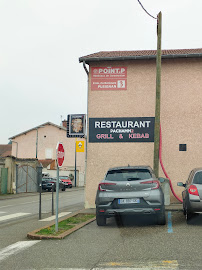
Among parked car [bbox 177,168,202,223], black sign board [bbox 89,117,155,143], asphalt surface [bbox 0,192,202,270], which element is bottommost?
asphalt surface [bbox 0,192,202,270]

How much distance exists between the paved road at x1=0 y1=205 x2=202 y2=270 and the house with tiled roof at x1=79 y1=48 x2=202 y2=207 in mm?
5918

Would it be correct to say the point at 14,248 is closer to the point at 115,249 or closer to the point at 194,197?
the point at 115,249

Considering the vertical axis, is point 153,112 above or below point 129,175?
above

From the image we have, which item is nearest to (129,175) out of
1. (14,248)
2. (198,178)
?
(198,178)

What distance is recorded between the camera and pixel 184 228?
9742mm

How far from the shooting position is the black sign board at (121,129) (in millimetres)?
15914

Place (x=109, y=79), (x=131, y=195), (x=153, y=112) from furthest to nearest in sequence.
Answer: (x=109, y=79) < (x=153, y=112) < (x=131, y=195)

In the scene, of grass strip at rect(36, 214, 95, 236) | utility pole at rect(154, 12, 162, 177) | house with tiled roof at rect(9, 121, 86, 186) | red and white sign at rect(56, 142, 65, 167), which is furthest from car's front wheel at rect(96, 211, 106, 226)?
house with tiled roof at rect(9, 121, 86, 186)

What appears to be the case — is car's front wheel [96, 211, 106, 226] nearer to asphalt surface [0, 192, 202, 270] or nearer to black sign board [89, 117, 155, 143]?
asphalt surface [0, 192, 202, 270]

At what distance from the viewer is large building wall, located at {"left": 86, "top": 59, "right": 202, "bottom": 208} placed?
15.8m

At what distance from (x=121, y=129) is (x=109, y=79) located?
2.10 m

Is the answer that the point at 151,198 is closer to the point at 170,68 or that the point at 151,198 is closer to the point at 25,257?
the point at 25,257

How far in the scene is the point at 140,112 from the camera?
16.1 meters

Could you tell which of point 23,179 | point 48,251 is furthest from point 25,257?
point 23,179
